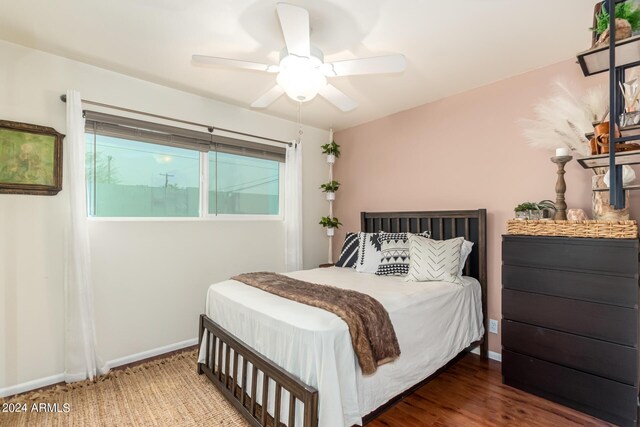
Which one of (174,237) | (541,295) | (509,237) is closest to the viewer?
(541,295)

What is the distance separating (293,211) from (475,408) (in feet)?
8.08

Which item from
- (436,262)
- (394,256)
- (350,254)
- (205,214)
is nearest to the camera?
(436,262)

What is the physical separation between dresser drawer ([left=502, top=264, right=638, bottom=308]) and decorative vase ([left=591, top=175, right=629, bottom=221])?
363mm

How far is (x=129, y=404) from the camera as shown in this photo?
206cm

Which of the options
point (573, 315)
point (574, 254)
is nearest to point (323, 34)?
point (574, 254)

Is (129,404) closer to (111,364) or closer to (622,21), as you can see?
(111,364)

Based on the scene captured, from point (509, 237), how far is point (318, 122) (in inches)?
98.1

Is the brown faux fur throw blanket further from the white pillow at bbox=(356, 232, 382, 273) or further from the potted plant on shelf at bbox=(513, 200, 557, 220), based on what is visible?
the potted plant on shelf at bbox=(513, 200, 557, 220)

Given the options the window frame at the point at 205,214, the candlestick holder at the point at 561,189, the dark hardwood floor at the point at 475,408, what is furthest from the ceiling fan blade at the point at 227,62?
the dark hardwood floor at the point at 475,408

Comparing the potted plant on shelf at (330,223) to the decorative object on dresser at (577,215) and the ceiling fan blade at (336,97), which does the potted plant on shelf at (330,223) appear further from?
the decorative object on dresser at (577,215)

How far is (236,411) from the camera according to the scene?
1.97m

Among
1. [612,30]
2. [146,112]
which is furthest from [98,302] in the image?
[612,30]

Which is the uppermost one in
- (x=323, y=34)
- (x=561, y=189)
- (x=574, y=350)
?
(x=323, y=34)

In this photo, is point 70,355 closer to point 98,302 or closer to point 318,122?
point 98,302
